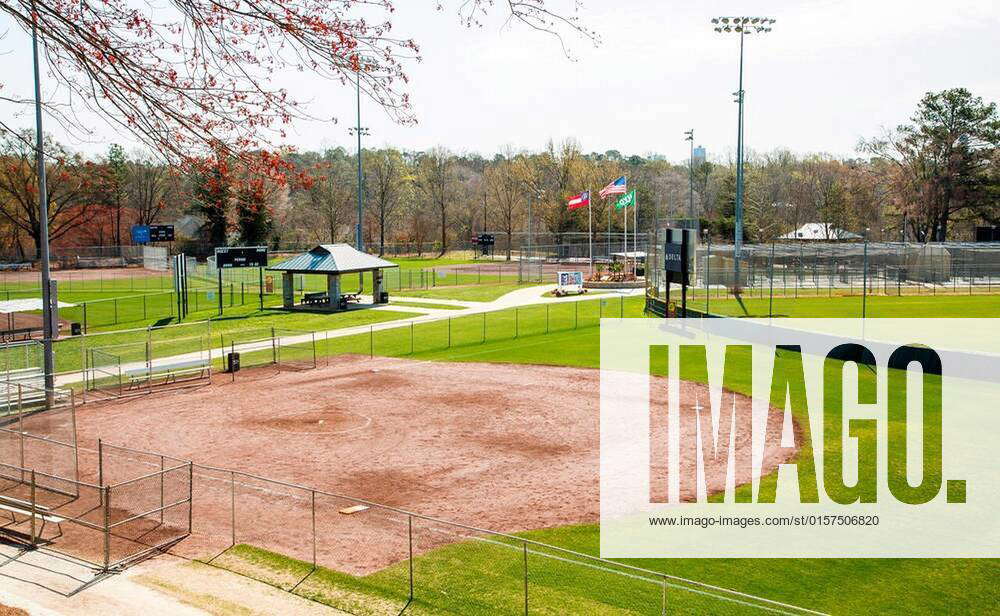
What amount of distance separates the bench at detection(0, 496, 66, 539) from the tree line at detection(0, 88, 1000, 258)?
186 ft

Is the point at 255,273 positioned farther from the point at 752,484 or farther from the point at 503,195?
the point at 752,484

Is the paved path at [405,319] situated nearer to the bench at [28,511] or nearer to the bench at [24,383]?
the bench at [24,383]

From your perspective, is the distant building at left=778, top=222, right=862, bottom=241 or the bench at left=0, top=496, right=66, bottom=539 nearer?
the bench at left=0, top=496, right=66, bottom=539

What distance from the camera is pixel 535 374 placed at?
108ft

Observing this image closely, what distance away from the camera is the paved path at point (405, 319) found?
35.3m

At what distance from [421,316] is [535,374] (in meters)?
20.4

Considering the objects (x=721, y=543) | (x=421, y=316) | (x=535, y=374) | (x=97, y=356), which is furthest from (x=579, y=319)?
(x=721, y=543)

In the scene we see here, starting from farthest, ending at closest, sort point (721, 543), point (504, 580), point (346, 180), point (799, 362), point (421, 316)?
point (346, 180) → point (421, 316) → point (799, 362) → point (721, 543) → point (504, 580)

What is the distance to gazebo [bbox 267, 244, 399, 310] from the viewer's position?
55.5m

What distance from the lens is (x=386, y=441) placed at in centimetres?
2362

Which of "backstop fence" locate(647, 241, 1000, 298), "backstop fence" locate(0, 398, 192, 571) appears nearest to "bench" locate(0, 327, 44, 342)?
"backstop fence" locate(0, 398, 192, 571)

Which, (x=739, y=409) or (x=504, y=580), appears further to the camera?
(x=739, y=409)

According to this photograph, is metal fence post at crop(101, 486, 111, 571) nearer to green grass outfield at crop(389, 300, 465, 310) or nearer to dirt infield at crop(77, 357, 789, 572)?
dirt infield at crop(77, 357, 789, 572)

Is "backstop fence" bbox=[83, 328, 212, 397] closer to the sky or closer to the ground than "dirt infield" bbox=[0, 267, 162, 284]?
closer to the ground
